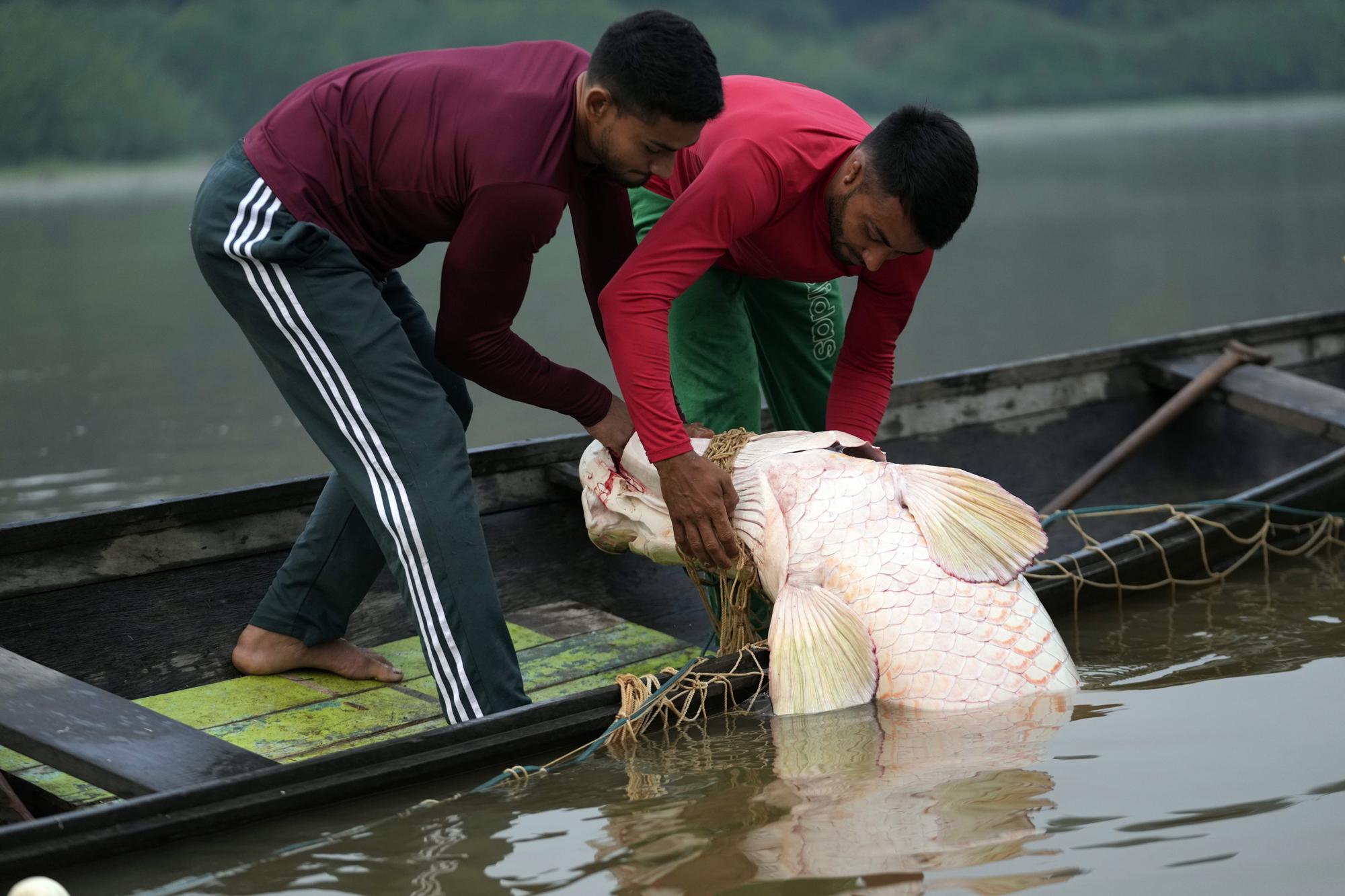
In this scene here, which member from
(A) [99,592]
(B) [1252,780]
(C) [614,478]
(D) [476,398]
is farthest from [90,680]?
(D) [476,398]

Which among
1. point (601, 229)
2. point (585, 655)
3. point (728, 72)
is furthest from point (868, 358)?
point (728, 72)

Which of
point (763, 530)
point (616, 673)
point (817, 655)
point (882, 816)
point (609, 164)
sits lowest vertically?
point (882, 816)

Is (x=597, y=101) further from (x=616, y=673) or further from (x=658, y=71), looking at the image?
(x=616, y=673)

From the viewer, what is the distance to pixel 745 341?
3656mm

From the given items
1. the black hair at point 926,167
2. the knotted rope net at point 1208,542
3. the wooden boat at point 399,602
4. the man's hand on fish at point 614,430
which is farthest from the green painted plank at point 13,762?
the knotted rope net at point 1208,542

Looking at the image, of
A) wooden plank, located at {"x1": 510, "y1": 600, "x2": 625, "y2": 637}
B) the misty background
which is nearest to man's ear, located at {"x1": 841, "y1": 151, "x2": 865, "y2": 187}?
wooden plank, located at {"x1": 510, "y1": 600, "x2": 625, "y2": 637}

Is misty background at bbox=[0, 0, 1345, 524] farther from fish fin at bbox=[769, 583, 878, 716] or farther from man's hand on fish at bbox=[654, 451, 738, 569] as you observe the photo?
fish fin at bbox=[769, 583, 878, 716]

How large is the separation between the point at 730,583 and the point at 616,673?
610mm

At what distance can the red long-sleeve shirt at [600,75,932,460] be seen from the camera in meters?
2.87

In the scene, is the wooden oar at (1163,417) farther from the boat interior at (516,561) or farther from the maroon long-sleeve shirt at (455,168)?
the maroon long-sleeve shirt at (455,168)

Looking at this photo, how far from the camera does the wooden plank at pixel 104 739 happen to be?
2.42 meters

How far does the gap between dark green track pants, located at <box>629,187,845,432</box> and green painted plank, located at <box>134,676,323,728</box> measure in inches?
47.5

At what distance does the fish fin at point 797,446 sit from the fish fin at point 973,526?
20 centimetres

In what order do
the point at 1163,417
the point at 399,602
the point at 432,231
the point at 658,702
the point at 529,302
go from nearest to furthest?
the point at 658,702 → the point at 432,231 → the point at 399,602 → the point at 1163,417 → the point at 529,302
